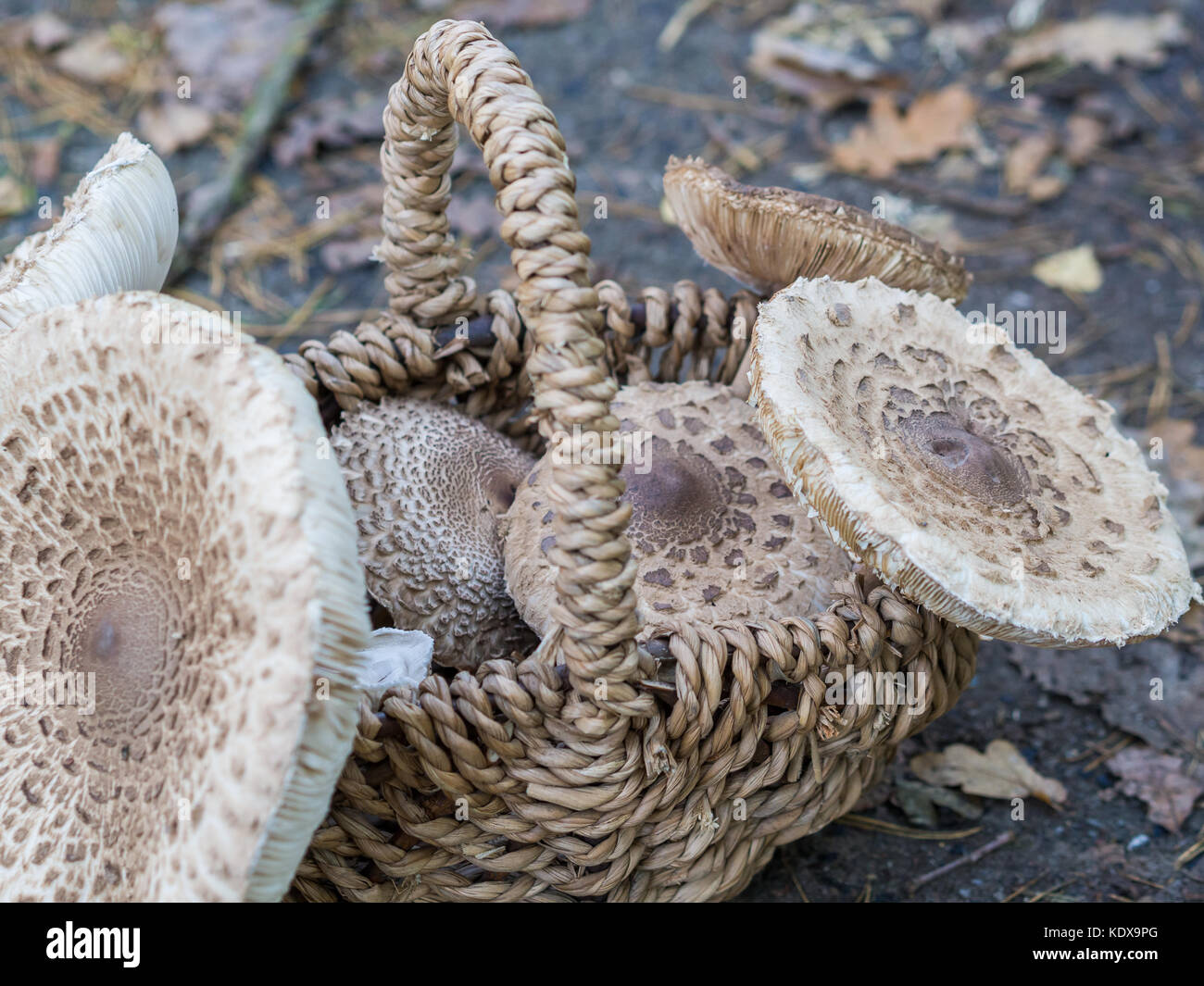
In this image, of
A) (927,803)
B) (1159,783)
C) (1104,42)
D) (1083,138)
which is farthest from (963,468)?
(1104,42)

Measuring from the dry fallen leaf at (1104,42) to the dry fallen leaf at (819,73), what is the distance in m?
0.66

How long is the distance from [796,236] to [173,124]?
3.31 metres

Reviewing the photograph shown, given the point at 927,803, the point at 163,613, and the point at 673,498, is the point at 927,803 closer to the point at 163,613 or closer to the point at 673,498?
the point at 673,498

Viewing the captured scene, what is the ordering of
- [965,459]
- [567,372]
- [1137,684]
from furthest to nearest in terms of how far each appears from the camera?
1. [1137,684]
2. [965,459]
3. [567,372]

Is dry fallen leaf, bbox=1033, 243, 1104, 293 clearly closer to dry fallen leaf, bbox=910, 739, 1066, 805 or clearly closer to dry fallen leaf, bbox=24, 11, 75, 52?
dry fallen leaf, bbox=910, 739, 1066, 805

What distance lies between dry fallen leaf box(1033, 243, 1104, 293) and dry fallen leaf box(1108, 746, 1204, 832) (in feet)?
6.34

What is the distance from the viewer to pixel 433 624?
1972 mm

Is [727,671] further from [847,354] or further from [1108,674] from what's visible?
[1108,674]

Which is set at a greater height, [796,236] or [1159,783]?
[796,236]

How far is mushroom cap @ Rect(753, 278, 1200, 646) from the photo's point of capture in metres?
1.56

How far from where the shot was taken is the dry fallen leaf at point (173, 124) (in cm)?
422

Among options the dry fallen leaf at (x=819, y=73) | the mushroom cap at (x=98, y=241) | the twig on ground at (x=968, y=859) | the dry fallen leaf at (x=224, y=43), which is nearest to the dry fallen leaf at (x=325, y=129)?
the dry fallen leaf at (x=224, y=43)

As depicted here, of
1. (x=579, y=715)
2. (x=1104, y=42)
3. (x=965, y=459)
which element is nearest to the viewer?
(x=579, y=715)

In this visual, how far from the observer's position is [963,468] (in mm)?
1798
